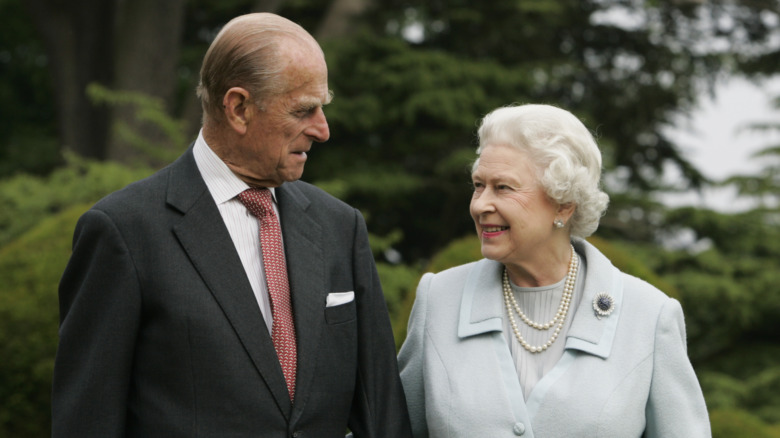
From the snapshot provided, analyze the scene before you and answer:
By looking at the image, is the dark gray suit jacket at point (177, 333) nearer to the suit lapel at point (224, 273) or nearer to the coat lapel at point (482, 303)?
the suit lapel at point (224, 273)

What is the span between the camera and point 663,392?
292 centimetres

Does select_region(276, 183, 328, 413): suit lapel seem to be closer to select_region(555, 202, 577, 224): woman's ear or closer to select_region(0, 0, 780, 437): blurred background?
select_region(555, 202, 577, 224): woman's ear

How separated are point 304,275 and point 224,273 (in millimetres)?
266

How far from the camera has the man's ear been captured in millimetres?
2715

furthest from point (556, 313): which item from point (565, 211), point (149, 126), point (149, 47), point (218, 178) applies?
point (149, 47)

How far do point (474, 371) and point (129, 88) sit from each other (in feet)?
26.7

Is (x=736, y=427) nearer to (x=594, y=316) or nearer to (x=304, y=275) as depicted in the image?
(x=594, y=316)

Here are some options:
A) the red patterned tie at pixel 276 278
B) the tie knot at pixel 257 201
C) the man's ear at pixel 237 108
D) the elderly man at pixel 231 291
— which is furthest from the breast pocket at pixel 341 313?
the man's ear at pixel 237 108

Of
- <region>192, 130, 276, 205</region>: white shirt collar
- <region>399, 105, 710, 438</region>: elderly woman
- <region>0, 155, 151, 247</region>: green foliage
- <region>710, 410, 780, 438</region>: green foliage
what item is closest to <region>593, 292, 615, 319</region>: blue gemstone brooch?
<region>399, 105, 710, 438</region>: elderly woman

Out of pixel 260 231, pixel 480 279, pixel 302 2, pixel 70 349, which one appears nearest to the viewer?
pixel 70 349

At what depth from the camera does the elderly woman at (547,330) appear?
115 inches

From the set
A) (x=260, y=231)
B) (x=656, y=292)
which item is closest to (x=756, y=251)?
(x=656, y=292)

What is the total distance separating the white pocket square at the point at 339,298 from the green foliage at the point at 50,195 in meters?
4.90

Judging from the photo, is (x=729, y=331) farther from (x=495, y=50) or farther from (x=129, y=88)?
(x=129, y=88)
